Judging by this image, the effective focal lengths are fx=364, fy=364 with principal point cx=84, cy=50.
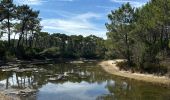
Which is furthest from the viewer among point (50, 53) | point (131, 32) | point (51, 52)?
point (51, 52)

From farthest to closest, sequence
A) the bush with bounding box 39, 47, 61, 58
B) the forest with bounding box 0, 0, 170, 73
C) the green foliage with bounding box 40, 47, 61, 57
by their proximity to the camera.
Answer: the green foliage with bounding box 40, 47, 61, 57
the bush with bounding box 39, 47, 61, 58
the forest with bounding box 0, 0, 170, 73

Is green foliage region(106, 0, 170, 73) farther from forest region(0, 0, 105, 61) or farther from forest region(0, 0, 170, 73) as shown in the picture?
forest region(0, 0, 105, 61)

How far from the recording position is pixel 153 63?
50156mm

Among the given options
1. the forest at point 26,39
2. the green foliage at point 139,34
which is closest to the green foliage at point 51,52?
the forest at point 26,39

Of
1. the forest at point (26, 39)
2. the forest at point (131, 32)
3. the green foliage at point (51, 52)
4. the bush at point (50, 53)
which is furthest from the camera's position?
the green foliage at point (51, 52)

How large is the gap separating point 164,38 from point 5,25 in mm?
40277

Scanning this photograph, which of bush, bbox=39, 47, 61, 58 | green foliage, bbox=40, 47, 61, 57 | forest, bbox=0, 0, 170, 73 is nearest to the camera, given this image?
forest, bbox=0, 0, 170, 73

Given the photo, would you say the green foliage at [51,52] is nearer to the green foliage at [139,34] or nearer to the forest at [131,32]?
the forest at [131,32]

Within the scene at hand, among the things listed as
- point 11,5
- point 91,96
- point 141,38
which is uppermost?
point 11,5

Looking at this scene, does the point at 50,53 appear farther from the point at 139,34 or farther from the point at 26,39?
the point at 139,34

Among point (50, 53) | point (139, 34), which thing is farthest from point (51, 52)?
point (139, 34)

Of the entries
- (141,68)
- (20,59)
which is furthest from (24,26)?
(141,68)

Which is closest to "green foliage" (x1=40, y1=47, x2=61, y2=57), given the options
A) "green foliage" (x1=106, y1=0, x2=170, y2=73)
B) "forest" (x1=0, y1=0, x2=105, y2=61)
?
"forest" (x1=0, y1=0, x2=105, y2=61)

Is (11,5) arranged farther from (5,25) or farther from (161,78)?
(161,78)
